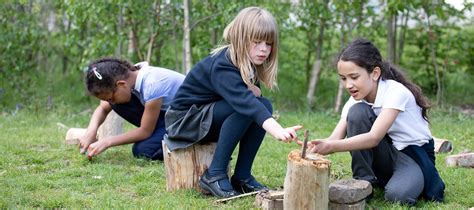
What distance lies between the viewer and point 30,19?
8945mm

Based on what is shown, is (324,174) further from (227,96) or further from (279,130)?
(227,96)

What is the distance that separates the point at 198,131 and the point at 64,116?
4.18 m

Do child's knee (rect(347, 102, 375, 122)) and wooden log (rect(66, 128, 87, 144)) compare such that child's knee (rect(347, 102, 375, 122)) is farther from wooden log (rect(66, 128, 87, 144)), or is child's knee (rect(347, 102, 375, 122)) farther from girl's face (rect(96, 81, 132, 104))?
wooden log (rect(66, 128, 87, 144))

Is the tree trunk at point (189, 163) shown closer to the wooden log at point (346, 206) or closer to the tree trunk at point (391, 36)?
the wooden log at point (346, 206)

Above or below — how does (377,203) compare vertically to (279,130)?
below

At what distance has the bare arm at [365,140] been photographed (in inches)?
149

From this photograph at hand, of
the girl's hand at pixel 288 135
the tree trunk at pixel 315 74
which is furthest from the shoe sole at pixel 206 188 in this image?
the tree trunk at pixel 315 74

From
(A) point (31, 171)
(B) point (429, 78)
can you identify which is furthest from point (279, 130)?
(B) point (429, 78)

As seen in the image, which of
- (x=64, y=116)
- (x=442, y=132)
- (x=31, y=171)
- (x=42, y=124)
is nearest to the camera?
(x=31, y=171)

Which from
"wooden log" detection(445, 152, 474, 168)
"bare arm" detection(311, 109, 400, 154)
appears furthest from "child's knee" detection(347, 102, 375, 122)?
"wooden log" detection(445, 152, 474, 168)

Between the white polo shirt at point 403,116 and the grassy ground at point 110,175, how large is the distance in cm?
38

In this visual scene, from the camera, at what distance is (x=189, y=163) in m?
4.39

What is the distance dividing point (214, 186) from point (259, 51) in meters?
0.85

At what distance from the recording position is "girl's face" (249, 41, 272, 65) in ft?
13.6
